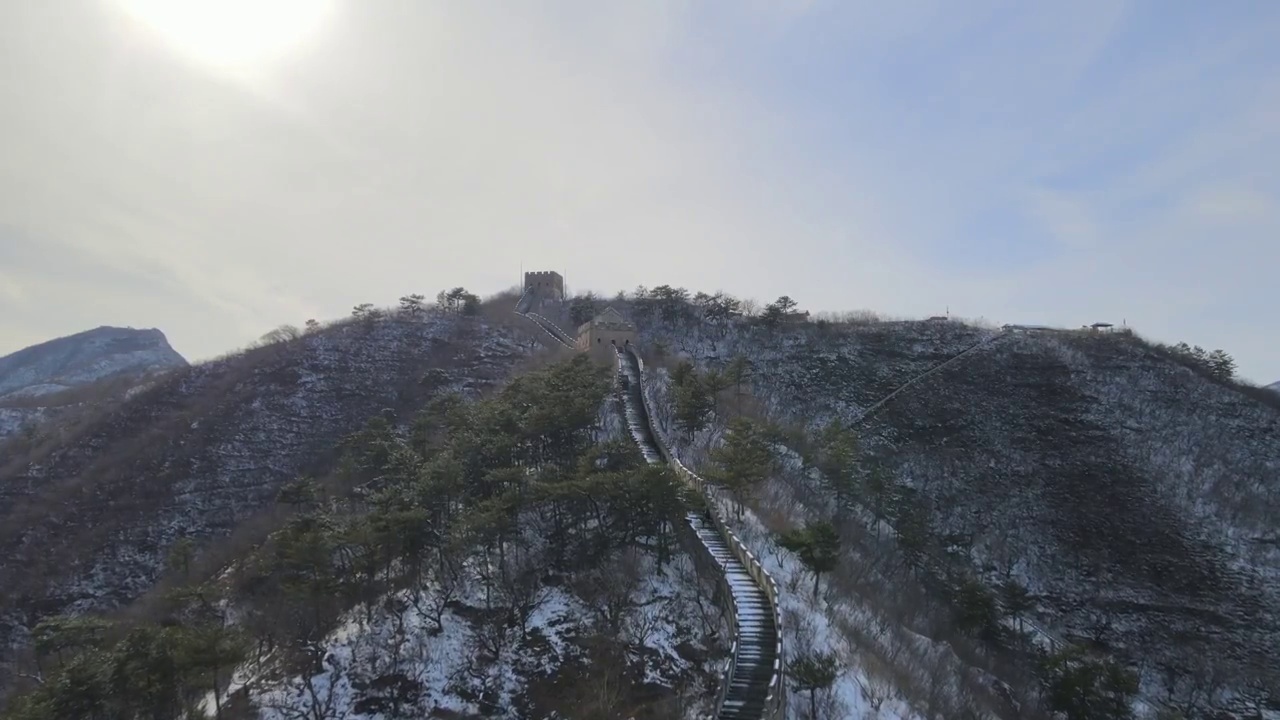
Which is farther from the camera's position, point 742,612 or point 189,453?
point 189,453

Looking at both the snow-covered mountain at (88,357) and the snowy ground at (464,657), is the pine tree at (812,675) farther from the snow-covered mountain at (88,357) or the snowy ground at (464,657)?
the snow-covered mountain at (88,357)

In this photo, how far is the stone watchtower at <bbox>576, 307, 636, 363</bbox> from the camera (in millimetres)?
45188

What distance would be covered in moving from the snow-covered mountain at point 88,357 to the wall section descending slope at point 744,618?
107 meters

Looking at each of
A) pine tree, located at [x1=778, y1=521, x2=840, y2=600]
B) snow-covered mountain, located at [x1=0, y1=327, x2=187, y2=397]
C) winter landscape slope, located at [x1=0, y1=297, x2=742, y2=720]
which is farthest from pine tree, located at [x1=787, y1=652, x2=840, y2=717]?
snow-covered mountain, located at [x1=0, y1=327, x2=187, y2=397]

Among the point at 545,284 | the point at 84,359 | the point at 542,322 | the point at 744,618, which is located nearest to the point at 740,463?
the point at 744,618

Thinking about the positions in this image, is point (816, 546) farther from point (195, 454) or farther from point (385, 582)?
point (195, 454)

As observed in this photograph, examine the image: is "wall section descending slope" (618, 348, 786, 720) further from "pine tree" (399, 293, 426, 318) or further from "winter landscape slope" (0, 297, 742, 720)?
"pine tree" (399, 293, 426, 318)

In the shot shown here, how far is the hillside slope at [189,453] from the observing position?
30078 mm

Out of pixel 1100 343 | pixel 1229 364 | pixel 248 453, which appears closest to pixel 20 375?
pixel 248 453

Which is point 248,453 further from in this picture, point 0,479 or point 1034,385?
point 1034,385

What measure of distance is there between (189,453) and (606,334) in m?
25.3

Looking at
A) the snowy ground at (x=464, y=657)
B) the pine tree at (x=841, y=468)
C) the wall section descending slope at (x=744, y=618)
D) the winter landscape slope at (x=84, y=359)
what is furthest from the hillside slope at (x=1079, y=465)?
the winter landscape slope at (x=84, y=359)

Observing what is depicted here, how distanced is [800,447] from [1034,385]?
23.9 metres

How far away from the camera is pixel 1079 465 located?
130 feet
